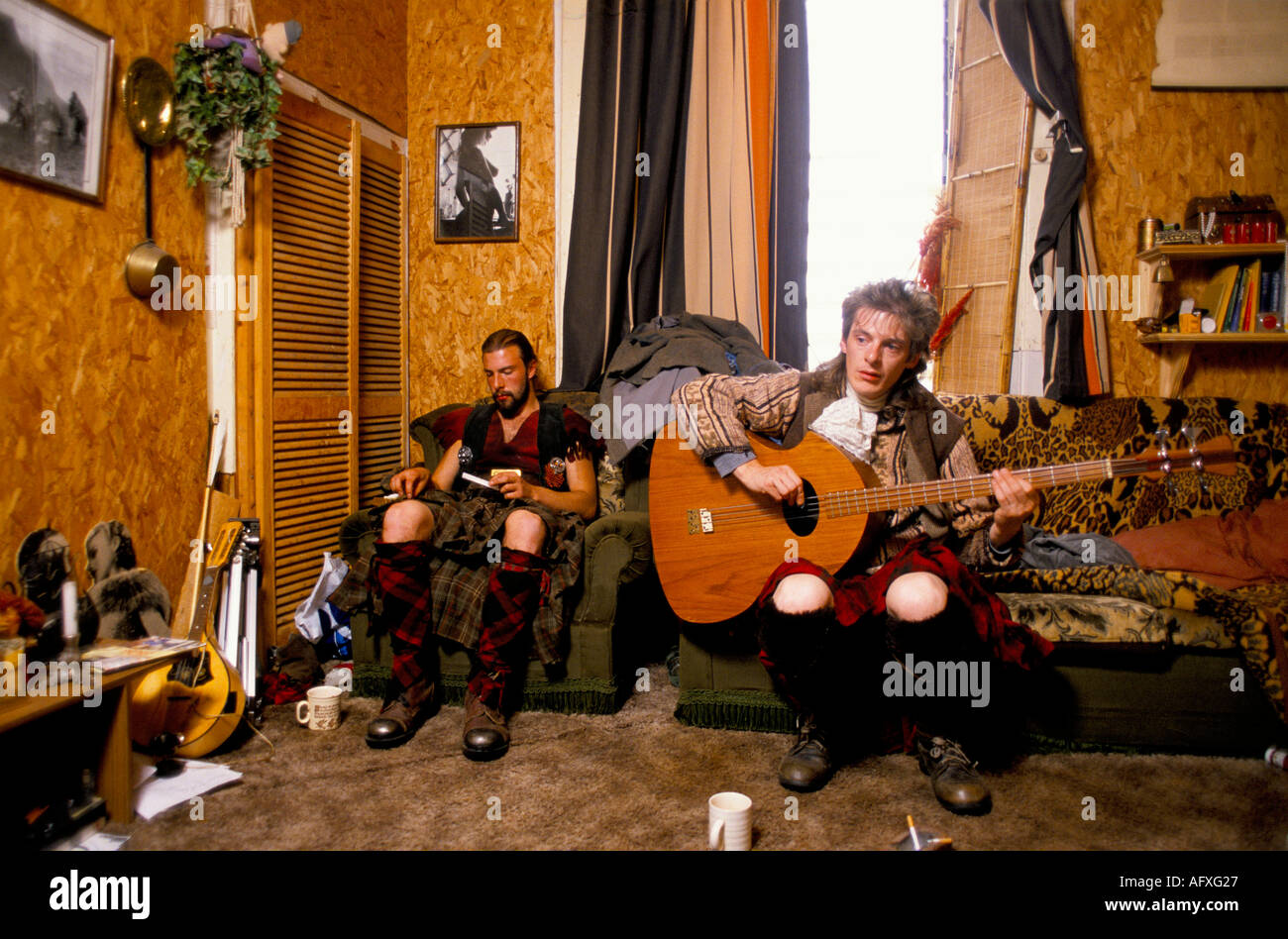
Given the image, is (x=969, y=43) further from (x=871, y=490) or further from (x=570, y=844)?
(x=570, y=844)

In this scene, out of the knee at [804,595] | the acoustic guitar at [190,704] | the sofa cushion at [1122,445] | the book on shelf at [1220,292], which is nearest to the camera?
the knee at [804,595]

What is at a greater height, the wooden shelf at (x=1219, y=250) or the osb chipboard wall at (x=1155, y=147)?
the osb chipboard wall at (x=1155, y=147)

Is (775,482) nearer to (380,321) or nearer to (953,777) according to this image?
(953,777)

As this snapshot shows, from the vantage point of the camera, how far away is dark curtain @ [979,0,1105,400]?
289 cm

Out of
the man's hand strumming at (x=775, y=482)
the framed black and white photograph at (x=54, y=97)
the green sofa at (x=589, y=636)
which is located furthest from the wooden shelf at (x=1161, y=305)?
the framed black and white photograph at (x=54, y=97)

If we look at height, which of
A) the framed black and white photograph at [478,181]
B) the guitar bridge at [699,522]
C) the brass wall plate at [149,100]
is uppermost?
the framed black and white photograph at [478,181]

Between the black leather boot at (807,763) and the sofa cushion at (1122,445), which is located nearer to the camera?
the black leather boot at (807,763)

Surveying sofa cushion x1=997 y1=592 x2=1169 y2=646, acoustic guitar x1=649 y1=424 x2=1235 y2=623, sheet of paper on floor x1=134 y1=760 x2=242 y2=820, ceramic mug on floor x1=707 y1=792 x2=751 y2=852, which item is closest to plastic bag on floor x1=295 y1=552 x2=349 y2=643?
sheet of paper on floor x1=134 y1=760 x2=242 y2=820

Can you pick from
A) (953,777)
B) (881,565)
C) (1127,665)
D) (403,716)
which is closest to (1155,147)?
(1127,665)

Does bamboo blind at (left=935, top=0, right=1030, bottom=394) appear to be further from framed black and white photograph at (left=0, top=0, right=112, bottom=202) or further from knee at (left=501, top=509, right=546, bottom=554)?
framed black and white photograph at (left=0, top=0, right=112, bottom=202)

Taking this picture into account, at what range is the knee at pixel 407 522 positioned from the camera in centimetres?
224

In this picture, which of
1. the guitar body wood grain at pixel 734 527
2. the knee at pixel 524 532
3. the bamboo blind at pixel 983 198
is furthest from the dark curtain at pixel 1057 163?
the knee at pixel 524 532

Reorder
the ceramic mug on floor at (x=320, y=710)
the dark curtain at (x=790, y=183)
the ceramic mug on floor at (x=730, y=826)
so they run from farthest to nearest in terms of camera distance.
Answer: the dark curtain at (x=790, y=183) < the ceramic mug on floor at (x=320, y=710) < the ceramic mug on floor at (x=730, y=826)

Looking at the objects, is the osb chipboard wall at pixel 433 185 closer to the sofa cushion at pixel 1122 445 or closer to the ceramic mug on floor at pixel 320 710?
the ceramic mug on floor at pixel 320 710
